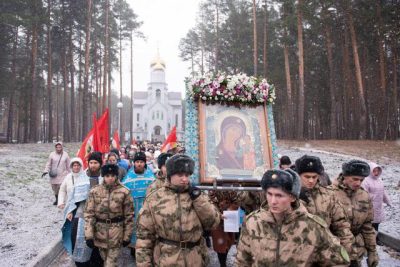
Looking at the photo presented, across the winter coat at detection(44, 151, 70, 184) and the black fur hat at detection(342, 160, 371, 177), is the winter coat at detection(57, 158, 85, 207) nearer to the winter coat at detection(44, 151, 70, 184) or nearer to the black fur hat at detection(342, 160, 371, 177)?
the winter coat at detection(44, 151, 70, 184)

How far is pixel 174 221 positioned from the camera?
3.72m

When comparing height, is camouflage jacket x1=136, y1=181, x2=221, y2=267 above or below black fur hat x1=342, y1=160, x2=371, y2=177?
below

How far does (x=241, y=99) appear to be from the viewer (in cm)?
607

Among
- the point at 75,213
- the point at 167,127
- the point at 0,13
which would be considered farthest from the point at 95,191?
the point at 167,127

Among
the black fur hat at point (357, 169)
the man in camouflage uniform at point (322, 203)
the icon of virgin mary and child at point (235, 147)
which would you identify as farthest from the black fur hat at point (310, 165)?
the icon of virgin mary and child at point (235, 147)

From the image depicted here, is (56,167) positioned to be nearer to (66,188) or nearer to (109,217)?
(66,188)

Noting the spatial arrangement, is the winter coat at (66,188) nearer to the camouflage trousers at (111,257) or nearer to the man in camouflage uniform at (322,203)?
the camouflage trousers at (111,257)

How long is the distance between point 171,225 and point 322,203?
5.13ft

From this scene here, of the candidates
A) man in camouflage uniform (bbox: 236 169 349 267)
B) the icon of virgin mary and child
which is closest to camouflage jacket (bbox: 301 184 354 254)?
man in camouflage uniform (bbox: 236 169 349 267)

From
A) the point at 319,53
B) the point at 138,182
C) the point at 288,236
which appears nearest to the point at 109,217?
the point at 138,182

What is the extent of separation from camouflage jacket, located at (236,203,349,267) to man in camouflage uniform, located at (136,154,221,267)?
0.99 m

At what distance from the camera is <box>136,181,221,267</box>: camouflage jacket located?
12.3 ft

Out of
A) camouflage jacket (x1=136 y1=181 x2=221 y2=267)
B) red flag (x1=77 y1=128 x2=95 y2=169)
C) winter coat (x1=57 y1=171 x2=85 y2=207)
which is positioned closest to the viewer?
camouflage jacket (x1=136 y1=181 x2=221 y2=267)

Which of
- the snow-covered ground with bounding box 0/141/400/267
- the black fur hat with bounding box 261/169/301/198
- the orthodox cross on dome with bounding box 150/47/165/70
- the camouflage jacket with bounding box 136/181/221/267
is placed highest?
the orthodox cross on dome with bounding box 150/47/165/70
